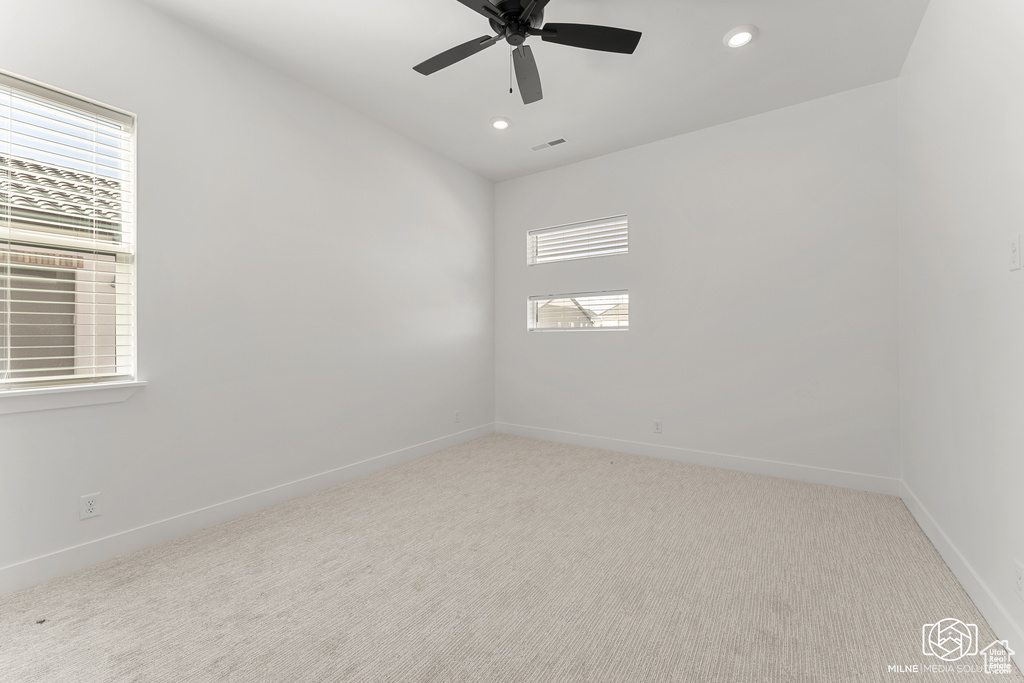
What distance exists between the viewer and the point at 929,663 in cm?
141

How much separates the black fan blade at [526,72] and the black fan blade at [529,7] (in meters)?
0.11

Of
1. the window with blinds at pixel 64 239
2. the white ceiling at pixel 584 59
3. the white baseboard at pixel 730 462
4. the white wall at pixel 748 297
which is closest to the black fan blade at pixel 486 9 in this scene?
the white ceiling at pixel 584 59

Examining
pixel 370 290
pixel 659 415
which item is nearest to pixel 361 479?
pixel 370 290

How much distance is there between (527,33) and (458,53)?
359 millimetres

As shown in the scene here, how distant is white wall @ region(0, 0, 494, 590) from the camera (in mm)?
1939

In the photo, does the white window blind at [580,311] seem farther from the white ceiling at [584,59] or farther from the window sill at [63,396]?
the window sill at [63,396]

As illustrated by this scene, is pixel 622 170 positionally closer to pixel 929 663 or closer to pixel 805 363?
pixel 805 363

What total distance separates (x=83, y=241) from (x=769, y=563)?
12.1ft

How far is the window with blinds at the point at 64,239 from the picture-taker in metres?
1.84

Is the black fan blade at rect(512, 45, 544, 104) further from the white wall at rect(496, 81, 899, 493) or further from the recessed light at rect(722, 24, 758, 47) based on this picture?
the white wall at rect(496, 81, 899, 493)

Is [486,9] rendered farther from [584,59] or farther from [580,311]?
[580,311]

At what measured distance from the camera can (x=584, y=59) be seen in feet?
8.53

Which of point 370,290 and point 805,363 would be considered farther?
point 370,290

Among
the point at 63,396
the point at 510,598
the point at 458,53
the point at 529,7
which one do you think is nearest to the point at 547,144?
the point at 458,53
